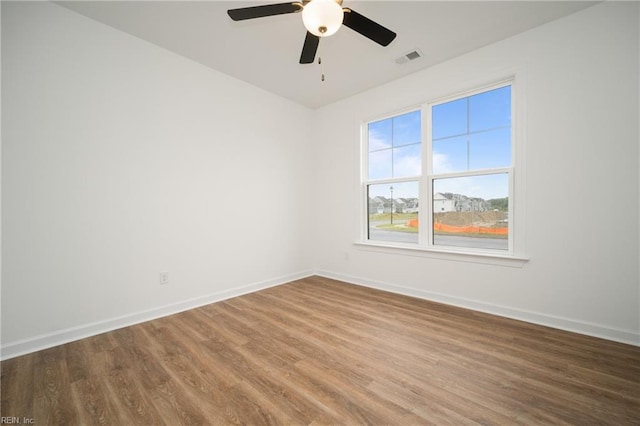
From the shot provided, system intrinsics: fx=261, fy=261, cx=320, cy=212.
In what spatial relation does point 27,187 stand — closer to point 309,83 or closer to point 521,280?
point 309,83

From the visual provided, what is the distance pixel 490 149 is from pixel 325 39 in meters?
2.18

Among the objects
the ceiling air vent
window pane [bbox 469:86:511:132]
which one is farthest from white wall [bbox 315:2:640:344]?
the ceiling air vent

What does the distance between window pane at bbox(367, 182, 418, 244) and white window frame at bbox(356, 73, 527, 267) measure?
8 centimetres

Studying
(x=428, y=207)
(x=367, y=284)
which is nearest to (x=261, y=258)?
(x=367, y=284)

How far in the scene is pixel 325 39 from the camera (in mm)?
2703

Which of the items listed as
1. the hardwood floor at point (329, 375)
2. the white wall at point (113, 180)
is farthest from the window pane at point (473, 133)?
the white wall at point (113, 180)

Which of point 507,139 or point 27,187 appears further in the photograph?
point 507,139

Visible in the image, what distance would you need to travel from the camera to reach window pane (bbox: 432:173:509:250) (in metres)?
2.89

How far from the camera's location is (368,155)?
4.10 m

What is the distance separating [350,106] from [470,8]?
2007 millimetres

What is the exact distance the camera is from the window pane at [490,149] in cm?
286

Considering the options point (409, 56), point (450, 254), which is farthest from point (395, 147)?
point (450, 254)

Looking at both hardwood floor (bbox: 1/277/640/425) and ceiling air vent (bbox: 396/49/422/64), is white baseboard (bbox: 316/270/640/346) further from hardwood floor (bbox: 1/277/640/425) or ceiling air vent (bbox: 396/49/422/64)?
ceiling air vent (bbox: 396/49/422/64)

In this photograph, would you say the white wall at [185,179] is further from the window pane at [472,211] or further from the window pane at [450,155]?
the window pane at [450,155]
